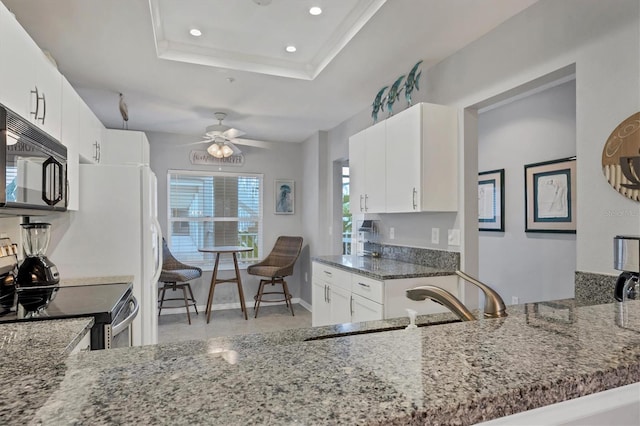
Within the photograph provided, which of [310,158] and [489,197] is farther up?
[310,158]

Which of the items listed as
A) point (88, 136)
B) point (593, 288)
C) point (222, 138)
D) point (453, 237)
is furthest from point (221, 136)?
point (593, 288)

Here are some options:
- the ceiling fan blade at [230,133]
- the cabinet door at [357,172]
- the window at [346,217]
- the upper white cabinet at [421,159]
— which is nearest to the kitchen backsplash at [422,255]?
the upper white cabinet at [421,159]

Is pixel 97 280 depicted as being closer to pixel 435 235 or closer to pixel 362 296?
pixel 362 296

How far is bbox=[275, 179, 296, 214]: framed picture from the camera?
5492 millimetres

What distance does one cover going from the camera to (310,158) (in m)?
5.23

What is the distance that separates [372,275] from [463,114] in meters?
1.27

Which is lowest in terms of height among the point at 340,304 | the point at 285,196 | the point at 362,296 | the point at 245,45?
the point at 340,304

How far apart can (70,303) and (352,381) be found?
6.08 feet

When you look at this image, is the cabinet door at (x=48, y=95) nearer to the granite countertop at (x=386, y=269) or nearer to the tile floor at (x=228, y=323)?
the granite countertop at (x=386, y=269)

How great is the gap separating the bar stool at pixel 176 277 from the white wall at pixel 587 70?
3561mm

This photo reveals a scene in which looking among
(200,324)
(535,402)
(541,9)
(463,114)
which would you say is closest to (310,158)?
(200,324)

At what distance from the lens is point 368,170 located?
3.24m

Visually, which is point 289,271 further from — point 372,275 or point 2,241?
point 2,241

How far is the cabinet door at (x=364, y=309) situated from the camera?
2.52m
